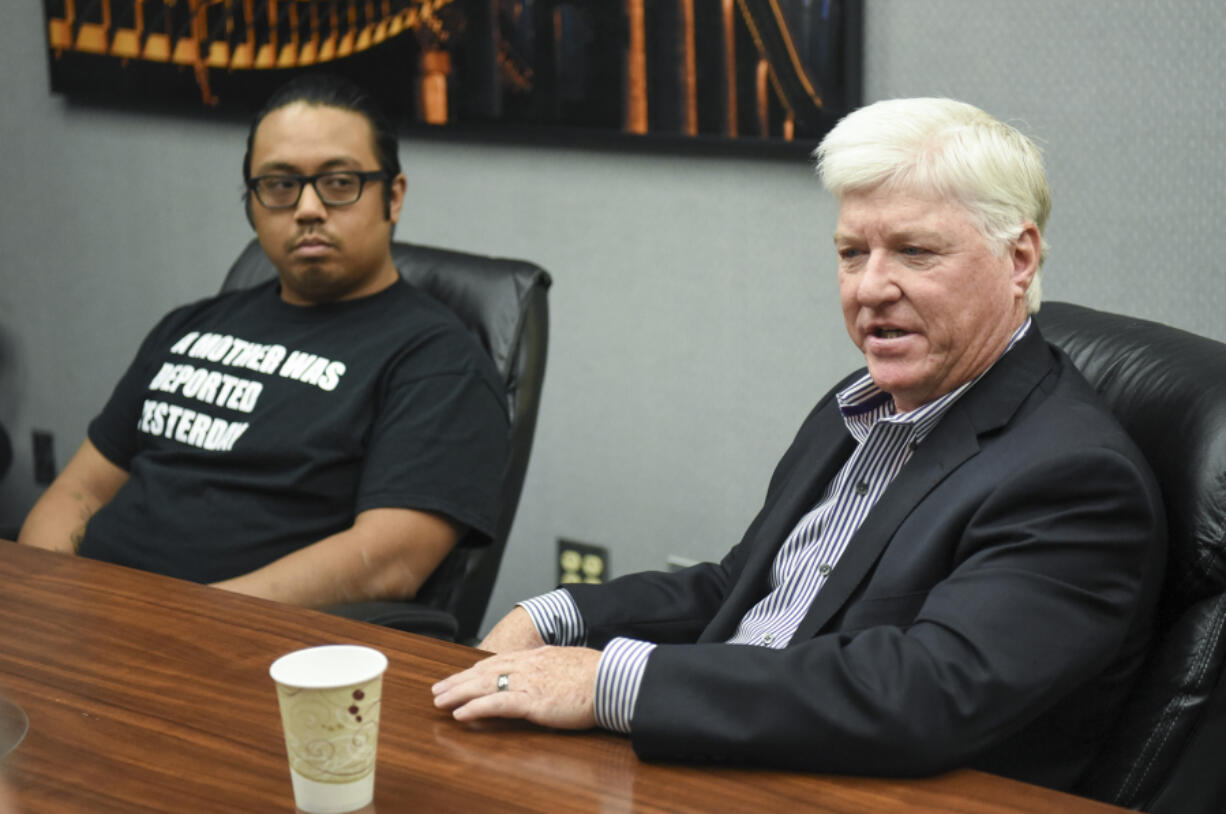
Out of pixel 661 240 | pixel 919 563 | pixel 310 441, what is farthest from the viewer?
pixel 661 240

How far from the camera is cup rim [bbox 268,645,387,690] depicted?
95 cm

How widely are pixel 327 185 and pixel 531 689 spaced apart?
1254 mm

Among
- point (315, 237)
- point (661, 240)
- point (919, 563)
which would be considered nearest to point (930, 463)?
point (919, 563)

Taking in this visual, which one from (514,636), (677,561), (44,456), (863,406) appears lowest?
(44,456)

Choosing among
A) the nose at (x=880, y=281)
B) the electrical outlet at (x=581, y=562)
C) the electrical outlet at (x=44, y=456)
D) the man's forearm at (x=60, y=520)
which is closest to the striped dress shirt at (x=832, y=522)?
the nose at (x=880, y=281)

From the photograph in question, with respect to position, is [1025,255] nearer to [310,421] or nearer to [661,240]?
[310,421]

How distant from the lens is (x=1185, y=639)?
1267 mm

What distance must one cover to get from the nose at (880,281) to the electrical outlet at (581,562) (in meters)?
1.68

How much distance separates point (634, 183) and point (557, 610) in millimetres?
1407

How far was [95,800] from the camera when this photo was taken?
102 centimetres

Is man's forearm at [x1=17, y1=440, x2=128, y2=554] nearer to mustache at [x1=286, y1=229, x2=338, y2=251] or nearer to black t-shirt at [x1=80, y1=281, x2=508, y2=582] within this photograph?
black t-shirt at [x1=80, y1=281, x2=508, y2=582]

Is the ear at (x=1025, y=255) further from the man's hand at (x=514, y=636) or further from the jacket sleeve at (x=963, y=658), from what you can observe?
the man's hand at (x=514, y=636)

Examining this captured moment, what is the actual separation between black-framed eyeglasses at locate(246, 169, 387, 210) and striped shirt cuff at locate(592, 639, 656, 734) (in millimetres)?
1240

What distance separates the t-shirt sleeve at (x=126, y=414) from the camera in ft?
7.69
